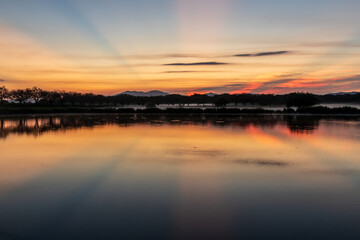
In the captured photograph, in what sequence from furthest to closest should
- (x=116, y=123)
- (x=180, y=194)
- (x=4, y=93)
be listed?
(x=4, y=93), (x=116, y=123), (x=180, y=194)

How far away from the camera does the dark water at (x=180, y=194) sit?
5.09 m

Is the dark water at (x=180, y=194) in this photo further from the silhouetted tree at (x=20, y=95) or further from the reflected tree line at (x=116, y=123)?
the silhouetted tree at (x=20, y=95)

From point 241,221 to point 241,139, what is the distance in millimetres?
10988

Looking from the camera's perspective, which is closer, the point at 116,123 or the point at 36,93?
the point at 116,123

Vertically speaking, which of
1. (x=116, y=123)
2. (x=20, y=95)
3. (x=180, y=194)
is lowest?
(x=180, y=194)

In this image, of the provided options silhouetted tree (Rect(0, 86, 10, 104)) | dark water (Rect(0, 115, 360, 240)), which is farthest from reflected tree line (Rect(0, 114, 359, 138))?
silhouetted tree (Rect(0, 86, 10, 104))

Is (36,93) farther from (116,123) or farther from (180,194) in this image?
(180,194)

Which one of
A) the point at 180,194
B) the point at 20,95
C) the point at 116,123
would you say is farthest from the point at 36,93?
the point at 180,194

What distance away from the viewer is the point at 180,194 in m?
6.86

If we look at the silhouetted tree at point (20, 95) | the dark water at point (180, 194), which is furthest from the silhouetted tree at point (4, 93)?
the dark water at point (180, 194)

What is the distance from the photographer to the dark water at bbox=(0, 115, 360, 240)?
509 centimetres

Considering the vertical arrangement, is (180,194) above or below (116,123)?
below

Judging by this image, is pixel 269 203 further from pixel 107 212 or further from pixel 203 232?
pixel 107 212

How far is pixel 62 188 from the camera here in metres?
7.36
